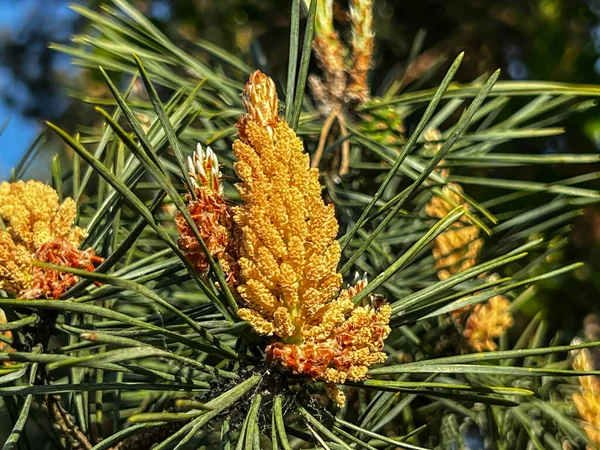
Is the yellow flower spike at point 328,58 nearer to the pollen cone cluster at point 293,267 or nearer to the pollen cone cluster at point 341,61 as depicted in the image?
the pollen cone cluster at point 341,61

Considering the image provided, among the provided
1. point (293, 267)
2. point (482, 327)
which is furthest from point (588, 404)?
point (293, 267)

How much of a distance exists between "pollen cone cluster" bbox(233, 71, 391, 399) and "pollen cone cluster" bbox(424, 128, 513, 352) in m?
0.27

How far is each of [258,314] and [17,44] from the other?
2.14 m

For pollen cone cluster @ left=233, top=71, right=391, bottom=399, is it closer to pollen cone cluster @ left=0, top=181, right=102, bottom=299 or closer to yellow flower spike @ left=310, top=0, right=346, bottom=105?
pollen cone cluster @ left=0, top=181, right=102, bottom=299

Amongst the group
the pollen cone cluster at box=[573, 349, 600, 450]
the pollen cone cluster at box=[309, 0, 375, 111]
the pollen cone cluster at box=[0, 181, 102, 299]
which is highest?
the pollen cone cluster at box=[309, 0, 375, 111]

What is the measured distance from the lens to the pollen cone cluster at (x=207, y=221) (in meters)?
0.33

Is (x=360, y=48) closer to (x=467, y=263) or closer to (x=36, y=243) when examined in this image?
(x=467, y=263)

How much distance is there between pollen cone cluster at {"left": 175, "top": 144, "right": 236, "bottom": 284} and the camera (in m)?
0.33

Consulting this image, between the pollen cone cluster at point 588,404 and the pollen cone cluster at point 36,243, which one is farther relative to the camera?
the pollen cone cluster at point 588,404

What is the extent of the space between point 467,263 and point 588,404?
0.16 meters

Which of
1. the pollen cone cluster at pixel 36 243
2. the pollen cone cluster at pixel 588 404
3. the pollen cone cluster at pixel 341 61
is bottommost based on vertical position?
the pollen cone cluster at pixel 588 404

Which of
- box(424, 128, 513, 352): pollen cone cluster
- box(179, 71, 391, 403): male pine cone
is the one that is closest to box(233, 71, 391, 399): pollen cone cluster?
box(179, 71, 391, 403): male pine cone

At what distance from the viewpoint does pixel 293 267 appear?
1.07 ft

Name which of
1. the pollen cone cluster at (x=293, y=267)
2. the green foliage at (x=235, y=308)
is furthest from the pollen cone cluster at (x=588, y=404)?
the pollen cone cluster at (x=293, y=267)
